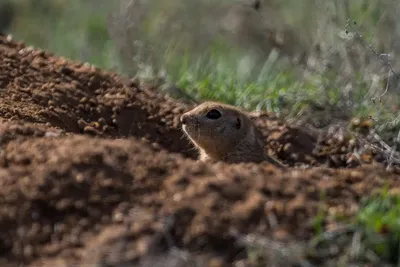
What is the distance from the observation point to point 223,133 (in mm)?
6586

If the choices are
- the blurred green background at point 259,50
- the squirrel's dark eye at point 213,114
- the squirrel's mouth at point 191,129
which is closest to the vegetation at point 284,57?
the blurred green background at point 259,50

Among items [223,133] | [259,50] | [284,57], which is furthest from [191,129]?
[259,50]

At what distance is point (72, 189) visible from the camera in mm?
4043

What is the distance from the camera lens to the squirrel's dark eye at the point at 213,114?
6.43 meters

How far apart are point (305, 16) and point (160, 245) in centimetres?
732

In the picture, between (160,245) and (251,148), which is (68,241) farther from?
(251,148)

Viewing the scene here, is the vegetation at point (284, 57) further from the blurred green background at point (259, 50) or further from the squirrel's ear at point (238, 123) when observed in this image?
the squirrel's ear at point (238, 123)

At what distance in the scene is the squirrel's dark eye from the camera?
21.1 feet

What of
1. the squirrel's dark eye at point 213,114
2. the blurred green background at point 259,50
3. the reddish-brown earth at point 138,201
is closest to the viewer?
the reddish-brown earth at point 138,201

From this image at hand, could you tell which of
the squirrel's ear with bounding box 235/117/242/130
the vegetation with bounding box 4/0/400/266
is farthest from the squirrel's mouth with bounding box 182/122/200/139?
the vegetation with bounding box 4/0/400/266

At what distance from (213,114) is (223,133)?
218 mm

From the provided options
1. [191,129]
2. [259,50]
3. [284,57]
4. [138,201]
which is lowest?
[259,50]

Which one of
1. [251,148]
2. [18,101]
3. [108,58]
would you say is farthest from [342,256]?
[108,58]

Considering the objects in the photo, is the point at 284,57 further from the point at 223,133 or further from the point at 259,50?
the point at 259,50
